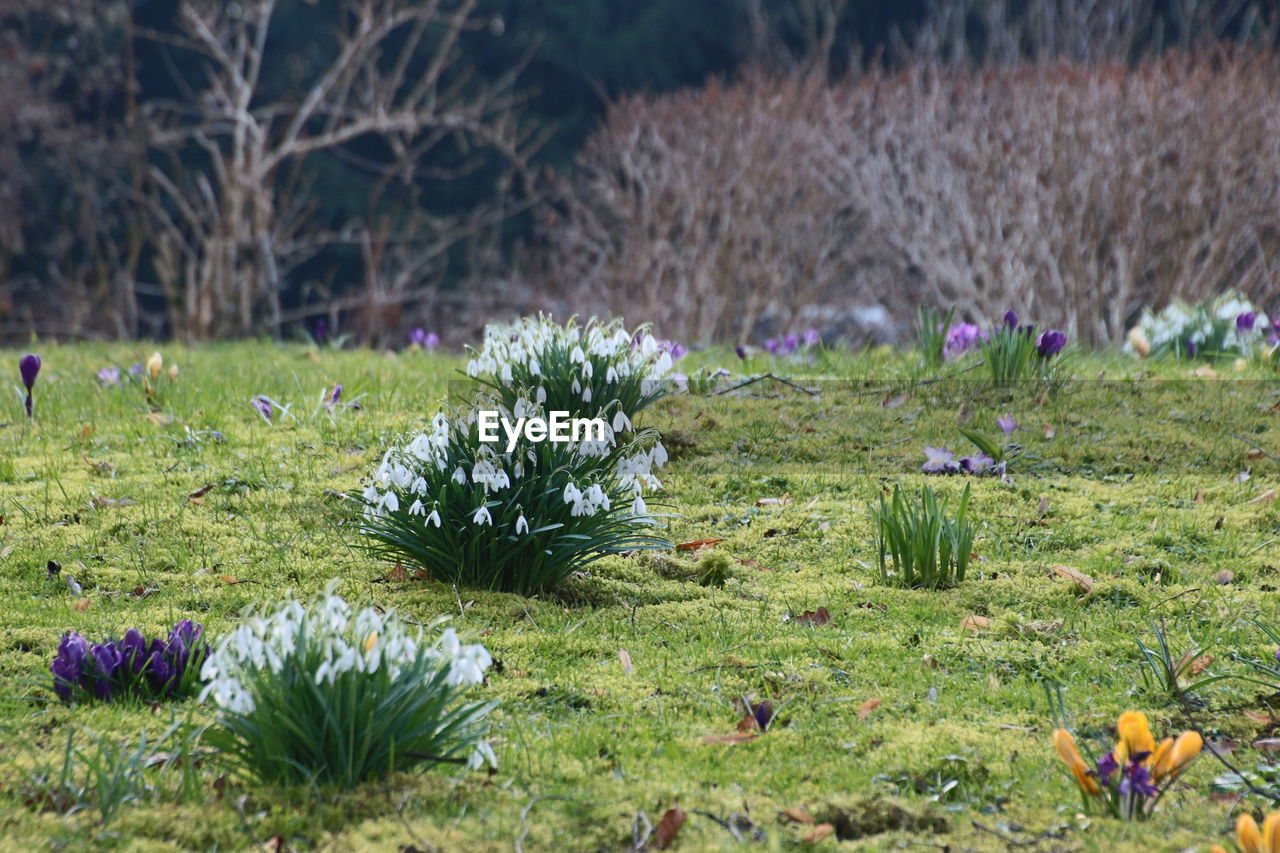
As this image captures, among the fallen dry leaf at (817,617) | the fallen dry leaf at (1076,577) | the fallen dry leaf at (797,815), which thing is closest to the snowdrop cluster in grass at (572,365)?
the fallen dry leaf at (817,617)

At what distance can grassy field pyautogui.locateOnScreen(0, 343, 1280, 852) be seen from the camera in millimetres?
2064

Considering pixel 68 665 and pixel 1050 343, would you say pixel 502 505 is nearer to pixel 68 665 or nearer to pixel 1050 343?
pixel 68 665

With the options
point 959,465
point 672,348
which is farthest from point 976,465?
point 672,348

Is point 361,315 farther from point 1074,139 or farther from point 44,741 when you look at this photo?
point 44,741

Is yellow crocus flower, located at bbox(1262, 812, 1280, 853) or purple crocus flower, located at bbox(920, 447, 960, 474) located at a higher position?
purple crocus flower, located at bbox(920, 447, 960, 474)

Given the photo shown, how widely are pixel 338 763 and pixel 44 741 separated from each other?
720mm

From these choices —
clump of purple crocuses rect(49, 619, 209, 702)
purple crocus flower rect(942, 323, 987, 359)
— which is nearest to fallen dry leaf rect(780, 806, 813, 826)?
clump of purple crocuses rect(49, 619, 209, 702)

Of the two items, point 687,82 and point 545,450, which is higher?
point 687,82

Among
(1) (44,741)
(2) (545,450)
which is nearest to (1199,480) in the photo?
(2) (545,450)

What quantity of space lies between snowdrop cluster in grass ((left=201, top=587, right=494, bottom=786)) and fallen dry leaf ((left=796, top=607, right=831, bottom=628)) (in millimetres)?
1264

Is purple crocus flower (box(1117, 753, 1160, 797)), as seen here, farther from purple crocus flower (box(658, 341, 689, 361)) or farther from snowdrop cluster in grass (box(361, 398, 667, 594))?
purple crocus flower (box(658, 341, 689, 361))

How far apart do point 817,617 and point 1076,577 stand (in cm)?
83

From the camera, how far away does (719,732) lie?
97.0 inches

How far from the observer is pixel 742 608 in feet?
10.6
